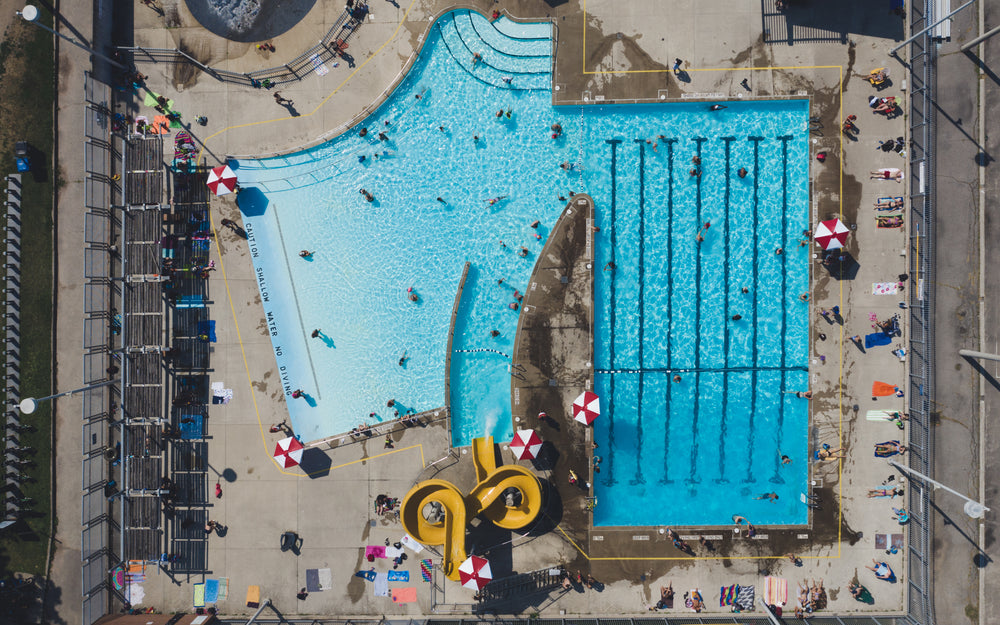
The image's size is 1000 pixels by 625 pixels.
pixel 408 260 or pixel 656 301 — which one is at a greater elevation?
pixel 408 260

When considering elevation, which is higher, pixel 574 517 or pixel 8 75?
pixel 8 75

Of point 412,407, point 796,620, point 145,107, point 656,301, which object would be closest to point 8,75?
point 145,107

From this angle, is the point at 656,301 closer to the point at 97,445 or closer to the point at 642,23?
the point at 642,23

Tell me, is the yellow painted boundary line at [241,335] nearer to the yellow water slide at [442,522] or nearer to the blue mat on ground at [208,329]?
the blue mat on ground at [208,329]

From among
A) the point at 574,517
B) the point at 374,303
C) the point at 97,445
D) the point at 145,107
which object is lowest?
the point at 574,517

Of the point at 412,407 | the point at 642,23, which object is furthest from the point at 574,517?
the point at 642,23

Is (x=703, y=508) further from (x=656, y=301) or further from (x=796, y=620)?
(x=656, y=301)
